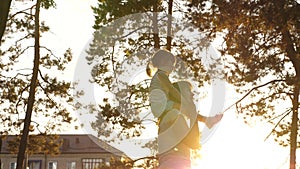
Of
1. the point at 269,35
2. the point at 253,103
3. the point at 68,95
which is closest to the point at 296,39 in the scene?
the point at 269,35

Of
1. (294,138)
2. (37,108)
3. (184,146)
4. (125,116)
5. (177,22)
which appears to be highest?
(177,22)

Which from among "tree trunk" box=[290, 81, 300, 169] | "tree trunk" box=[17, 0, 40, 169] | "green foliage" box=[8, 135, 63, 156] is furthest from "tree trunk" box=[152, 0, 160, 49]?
"green foliage" box=[8, 135, 63, 156]

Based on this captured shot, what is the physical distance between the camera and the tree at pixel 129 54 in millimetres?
18344

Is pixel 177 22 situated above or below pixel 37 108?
above

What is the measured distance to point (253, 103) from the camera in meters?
18.8

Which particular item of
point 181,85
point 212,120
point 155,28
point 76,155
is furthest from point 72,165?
point 212,120

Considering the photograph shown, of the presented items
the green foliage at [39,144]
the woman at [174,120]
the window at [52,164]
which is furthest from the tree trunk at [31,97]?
the window at [52,164]

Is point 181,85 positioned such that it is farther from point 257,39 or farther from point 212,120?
point 257,39

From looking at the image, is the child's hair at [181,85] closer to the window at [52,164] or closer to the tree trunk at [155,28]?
the tree trunk at [155,28]

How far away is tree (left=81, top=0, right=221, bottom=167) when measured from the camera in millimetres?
18344

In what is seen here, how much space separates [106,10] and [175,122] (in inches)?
579

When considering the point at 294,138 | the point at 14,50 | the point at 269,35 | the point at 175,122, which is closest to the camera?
the point at 175,122

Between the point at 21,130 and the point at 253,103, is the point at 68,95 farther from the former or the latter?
the point at 253,103

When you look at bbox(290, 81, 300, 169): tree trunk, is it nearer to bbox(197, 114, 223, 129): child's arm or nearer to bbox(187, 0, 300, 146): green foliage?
bbox(187, 0, 300, 146): green foliage
